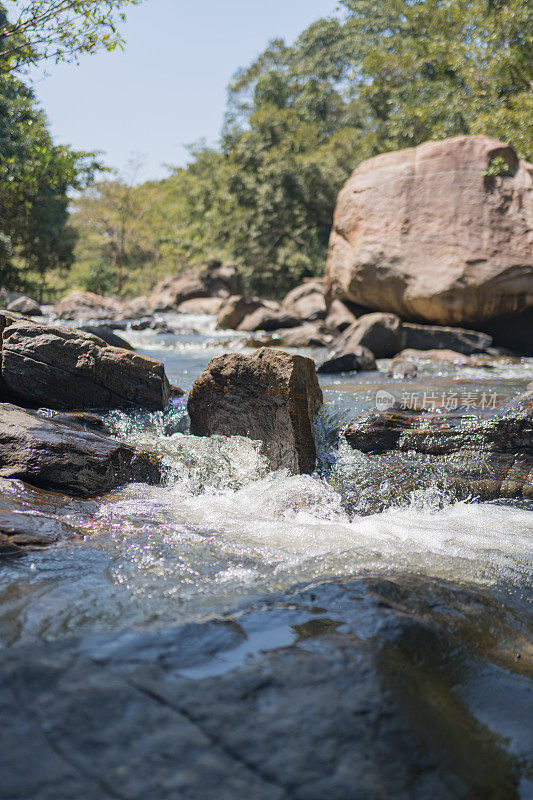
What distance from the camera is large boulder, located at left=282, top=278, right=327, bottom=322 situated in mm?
18230

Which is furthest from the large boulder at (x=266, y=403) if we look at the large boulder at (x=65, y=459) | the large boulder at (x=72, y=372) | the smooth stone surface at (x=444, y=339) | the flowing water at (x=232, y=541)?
the smooth stone surface at (x=444, y=339)

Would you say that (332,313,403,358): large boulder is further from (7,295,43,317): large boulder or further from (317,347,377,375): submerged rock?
(7,295,43,317): large boulder

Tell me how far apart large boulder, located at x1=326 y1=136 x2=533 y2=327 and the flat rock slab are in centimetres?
1248

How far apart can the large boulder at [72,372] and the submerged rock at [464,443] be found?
2266mm

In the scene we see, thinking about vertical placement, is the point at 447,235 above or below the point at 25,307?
above

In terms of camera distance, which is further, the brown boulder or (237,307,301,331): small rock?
the brown boulder

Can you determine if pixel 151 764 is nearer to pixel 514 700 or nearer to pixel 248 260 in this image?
pixel 514 700

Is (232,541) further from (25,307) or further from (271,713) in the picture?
(25,307)

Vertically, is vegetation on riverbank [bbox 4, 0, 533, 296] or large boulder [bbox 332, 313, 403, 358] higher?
vegetation on riverbank [bbox 4, 0, 533, 296]

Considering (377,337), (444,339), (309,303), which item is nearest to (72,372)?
(377,337)

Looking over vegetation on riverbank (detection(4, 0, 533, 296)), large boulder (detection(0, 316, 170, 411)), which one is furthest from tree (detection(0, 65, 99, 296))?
large boulder (detection(0, 316, 170, 411))

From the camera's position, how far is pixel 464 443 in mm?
4922

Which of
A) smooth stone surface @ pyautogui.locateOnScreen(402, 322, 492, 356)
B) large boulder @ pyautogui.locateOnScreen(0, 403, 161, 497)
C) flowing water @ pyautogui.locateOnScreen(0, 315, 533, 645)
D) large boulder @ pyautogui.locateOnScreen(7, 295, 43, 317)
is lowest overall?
flowing water @ pyautogui.locateOnScreen(0, 315, 533, 645)

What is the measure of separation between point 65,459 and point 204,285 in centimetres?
2560
